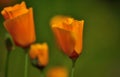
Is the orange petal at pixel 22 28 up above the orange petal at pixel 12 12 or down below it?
below

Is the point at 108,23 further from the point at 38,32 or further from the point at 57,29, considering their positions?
the point at 57,29

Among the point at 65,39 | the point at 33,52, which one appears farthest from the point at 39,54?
the point at 65,39

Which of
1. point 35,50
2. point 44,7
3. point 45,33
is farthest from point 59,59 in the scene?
point 35,50

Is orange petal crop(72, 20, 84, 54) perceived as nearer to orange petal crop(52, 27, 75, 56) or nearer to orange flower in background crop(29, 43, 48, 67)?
orange petal crop(52, 27, 75, 56)

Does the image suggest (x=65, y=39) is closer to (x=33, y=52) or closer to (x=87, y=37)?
(x=33, y=52)

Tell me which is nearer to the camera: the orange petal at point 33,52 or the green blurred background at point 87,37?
the orange petal at point 33,52

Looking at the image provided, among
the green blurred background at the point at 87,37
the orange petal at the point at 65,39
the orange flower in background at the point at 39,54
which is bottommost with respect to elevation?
the green blurred background at the point at 87,37

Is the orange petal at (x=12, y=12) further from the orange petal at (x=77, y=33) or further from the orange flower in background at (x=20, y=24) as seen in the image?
the orange petal at (x=77, y=33)

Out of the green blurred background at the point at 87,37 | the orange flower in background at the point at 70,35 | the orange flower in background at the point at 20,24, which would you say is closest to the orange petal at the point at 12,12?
the orange flower in background at the point at 20,24
